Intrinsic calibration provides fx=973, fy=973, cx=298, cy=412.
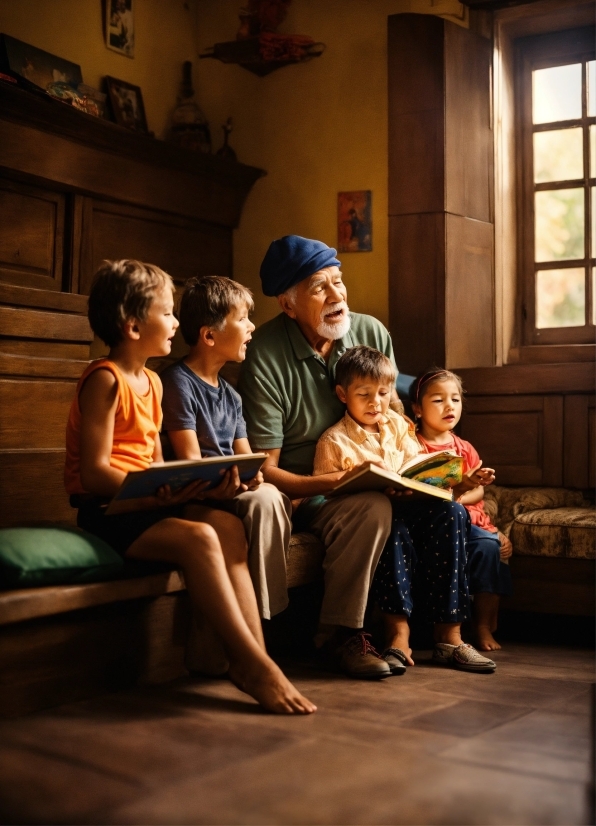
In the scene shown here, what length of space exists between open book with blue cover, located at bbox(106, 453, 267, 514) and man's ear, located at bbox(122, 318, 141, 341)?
436mm

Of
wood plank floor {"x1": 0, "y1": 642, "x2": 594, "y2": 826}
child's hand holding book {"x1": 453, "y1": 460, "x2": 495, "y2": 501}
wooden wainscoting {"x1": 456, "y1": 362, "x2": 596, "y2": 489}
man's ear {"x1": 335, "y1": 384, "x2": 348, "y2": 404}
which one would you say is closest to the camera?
wood plank floor {"x1": 0, "y1": 642, "x2": 594, "y2": 826}

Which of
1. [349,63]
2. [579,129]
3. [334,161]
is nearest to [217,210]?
[334,161]

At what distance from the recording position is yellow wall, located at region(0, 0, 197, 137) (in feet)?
12.6

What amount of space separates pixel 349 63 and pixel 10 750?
3.43 metres

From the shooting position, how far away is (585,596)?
3.34 metres

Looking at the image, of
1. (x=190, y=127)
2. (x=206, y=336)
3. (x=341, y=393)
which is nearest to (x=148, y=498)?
(x=206, y=336)

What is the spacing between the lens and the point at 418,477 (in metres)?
2.91

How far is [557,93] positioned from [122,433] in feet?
9.15

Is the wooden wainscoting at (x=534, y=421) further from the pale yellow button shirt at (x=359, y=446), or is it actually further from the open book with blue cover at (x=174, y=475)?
the open book with blue cover at (x=174, y=475)

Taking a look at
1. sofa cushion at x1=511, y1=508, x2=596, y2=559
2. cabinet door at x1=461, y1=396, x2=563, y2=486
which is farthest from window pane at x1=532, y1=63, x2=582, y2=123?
sofa cushion at x1=511, y1=508, x2=596, y2=559

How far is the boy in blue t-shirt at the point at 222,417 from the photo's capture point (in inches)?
105

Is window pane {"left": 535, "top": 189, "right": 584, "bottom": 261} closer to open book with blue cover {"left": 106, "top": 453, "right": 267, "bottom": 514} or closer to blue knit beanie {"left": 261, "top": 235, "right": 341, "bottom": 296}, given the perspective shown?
blue knit beanie {"left": 261, "top": 235, "right": 341, "bottom": 296}

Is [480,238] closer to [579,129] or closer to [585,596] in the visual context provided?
[579,129]

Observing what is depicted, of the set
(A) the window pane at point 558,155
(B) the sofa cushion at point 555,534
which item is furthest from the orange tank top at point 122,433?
(A) the window pane at point 558,155
